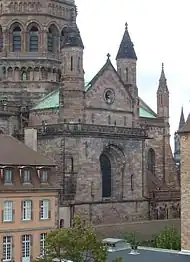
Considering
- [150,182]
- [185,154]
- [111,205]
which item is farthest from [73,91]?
[185,154]

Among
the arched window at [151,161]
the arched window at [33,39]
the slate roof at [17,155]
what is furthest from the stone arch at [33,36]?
the slate roof at [17,155]

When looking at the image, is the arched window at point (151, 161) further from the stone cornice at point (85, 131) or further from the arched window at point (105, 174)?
the arched window at point (105, 174)

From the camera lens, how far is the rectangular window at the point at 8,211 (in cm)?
5509

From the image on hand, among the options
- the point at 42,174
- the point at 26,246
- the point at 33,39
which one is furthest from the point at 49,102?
the point at 26,246

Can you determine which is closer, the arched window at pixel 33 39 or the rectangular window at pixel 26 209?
the rectangular window at pixel 26 209

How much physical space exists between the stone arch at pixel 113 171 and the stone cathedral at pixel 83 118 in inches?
4.0

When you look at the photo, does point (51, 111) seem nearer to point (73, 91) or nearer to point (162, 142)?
point (73, 91)

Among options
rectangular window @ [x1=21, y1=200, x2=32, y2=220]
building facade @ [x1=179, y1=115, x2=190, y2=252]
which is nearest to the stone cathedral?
rectangular window @ [x1=21, y1=200, x2=32, y2=220]

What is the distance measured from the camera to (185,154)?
42781 millimetres

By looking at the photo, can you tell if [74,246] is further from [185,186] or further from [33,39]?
[33,39]

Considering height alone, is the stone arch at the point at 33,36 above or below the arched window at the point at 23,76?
above

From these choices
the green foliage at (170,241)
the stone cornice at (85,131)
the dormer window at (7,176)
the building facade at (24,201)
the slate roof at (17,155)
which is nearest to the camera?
the green foliage at (170,241)

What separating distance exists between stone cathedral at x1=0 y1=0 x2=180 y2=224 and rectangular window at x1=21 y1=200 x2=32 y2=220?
36.7ft

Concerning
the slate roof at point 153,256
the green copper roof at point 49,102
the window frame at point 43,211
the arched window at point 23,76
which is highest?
the arched window at point 23,76
